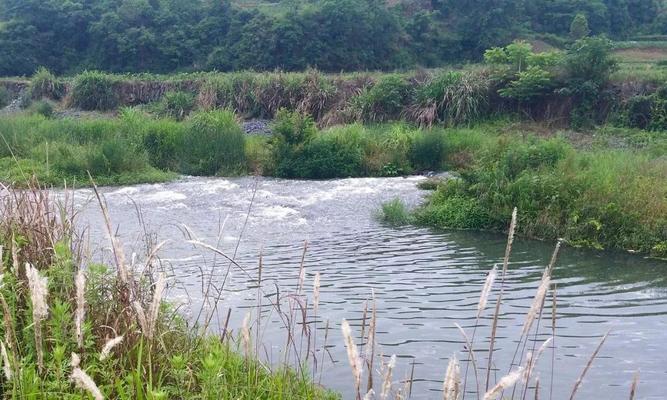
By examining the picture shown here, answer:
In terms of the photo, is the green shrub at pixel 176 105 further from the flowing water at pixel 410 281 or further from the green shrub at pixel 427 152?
the flowing water at pixel 410 281

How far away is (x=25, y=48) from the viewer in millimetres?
43656

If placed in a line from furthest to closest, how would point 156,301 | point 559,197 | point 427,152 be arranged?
point 427,152
point 559,197
point 156,301

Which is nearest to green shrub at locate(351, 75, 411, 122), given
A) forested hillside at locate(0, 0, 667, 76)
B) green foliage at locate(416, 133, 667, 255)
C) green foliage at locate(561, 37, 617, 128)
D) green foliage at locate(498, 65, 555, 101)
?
green foliage at locate(498, 65, 555, 101)

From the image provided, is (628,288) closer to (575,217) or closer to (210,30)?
(575,217)

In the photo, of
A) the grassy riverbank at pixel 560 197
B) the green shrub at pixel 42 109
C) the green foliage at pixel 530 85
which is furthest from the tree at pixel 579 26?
the green shrub at pixel 42 109

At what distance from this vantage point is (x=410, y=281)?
994 centimetres

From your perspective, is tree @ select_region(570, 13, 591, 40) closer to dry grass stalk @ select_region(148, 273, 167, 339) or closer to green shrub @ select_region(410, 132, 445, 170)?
green shrub @ select_region(410, 132, 445, 170)

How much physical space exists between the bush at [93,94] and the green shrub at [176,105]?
12.9ft

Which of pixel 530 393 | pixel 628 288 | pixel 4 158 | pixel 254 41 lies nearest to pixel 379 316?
pixel 530 393

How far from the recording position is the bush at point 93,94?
33.3m

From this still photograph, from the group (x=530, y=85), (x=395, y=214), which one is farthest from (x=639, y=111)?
(x=395, y=214)

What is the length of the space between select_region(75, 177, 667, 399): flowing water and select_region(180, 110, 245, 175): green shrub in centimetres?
364

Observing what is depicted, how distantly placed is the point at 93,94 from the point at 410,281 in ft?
87.1

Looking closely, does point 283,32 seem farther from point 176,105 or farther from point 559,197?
point 559,197
